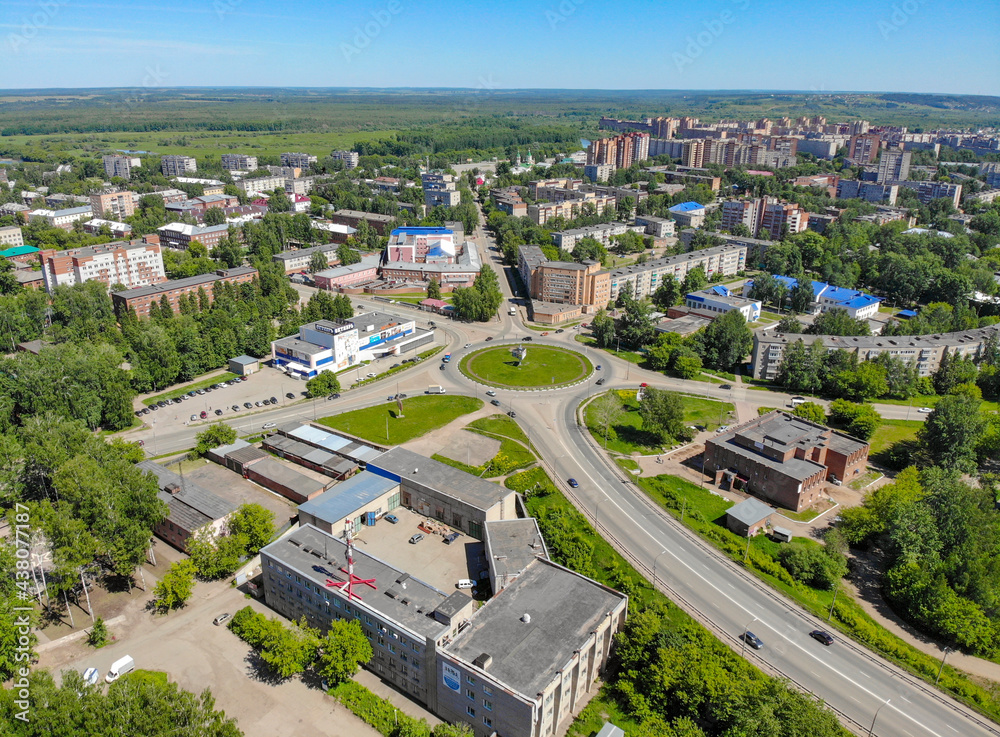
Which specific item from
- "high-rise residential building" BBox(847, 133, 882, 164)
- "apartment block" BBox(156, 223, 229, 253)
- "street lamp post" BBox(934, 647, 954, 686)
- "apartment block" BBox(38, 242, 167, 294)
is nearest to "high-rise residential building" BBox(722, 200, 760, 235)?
"apartment block" BBox(156, 223, 229, 253)

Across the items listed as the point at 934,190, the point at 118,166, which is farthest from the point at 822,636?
the point at 118,166

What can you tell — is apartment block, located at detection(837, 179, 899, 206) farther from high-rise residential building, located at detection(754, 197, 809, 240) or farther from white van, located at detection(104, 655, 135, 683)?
white van, located at detection(104, 655, 135, 683)

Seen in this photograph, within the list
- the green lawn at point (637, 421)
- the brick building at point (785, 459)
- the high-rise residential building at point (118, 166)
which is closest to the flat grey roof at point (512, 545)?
the green lawn at point (637, 421)

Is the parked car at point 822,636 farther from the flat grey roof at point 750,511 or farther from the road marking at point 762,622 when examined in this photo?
the flat grey roof at point 750,511

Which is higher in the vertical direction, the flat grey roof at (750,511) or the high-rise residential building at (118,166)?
the high-rise residential building at (118,166)

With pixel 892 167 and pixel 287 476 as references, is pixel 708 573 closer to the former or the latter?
pixel 287 476
